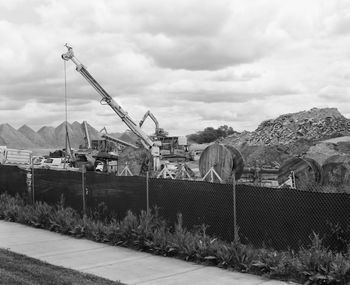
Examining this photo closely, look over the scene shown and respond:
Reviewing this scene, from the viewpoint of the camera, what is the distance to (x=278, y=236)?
919cm

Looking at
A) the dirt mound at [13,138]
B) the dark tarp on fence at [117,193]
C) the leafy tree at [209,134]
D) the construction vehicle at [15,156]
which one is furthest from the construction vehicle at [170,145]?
the leafy tree at [209,134]

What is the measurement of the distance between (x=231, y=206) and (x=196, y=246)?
3.39 ft

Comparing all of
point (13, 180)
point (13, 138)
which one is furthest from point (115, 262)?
point (13, 138)

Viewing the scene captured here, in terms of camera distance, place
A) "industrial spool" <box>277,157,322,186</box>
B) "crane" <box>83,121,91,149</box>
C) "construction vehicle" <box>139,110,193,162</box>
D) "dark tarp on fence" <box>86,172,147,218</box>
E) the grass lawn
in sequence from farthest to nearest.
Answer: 1. "crane" <box>83,121,91,149</box>
2. "construction vehicle" <box>139,110,193,162</box>
3. "industrial spool" <box>277,157,322,186</box>
4. "dark tarp on fence" <box>86,172,147,218</box>
5. the grass lawn

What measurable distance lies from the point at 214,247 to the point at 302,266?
183 cm

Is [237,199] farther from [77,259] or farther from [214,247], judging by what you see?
[77,259]

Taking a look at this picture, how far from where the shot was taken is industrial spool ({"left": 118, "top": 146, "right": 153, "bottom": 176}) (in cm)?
2952

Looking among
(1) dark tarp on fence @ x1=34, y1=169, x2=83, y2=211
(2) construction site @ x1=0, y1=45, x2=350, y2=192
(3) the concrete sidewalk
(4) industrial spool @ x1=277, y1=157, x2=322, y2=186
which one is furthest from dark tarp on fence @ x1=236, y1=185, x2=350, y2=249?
(4) industrial spool @ x1=277, y1=157, x2=322, y2=186

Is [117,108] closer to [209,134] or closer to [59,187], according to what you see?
[59,187]

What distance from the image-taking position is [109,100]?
33969mm

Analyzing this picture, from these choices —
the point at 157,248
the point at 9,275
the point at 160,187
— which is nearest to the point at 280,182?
the point at 160,187

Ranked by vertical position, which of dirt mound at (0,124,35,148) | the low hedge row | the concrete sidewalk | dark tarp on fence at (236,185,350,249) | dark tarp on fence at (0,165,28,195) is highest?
dirt mound at (0,124,35,148)

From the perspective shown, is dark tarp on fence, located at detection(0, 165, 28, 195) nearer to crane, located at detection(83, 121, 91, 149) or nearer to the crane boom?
the crane boom

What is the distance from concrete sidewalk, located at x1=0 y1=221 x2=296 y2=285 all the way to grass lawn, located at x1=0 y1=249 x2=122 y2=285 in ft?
1.13
